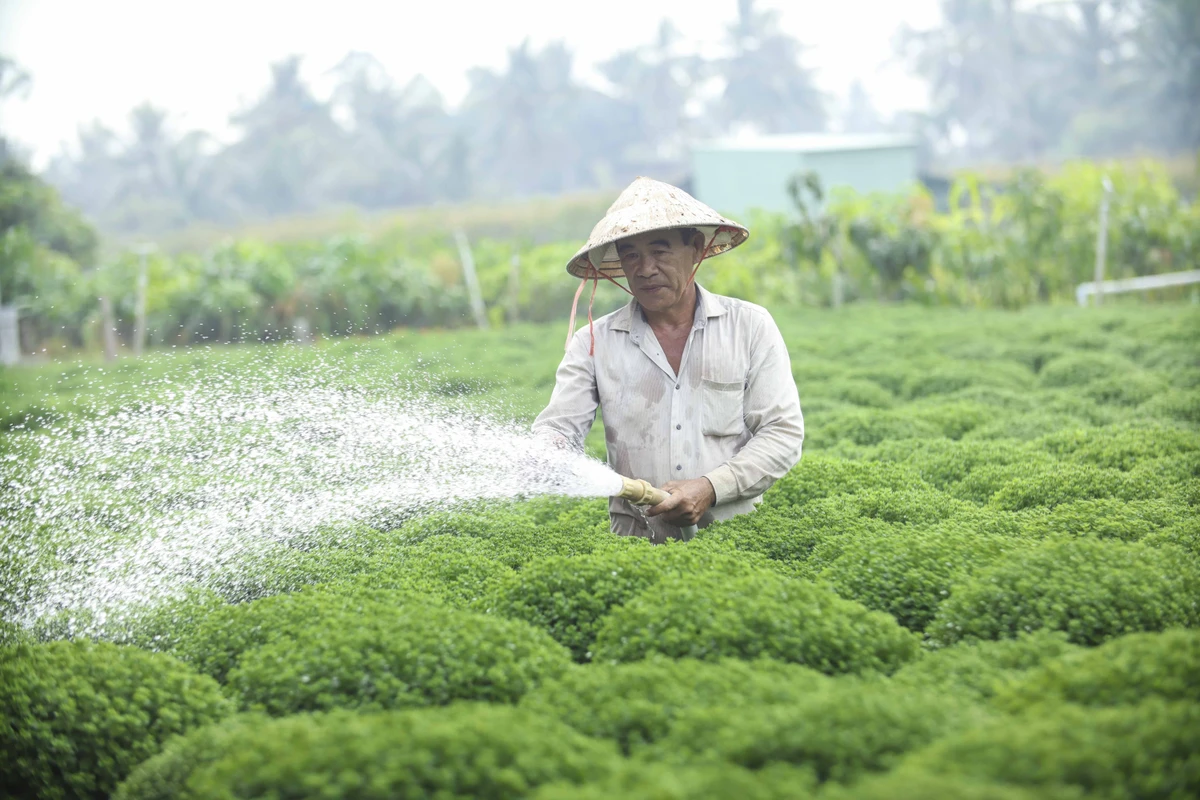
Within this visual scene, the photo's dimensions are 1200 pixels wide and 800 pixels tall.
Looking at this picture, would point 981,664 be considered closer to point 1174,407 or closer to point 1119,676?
point 1119,676

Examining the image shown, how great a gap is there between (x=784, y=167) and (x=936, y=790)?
102 feet

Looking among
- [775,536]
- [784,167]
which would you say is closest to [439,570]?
[775,536]

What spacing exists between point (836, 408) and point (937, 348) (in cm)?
384

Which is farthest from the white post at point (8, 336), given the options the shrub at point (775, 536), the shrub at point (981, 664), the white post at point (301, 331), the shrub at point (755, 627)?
the shrub at point (981, 664)

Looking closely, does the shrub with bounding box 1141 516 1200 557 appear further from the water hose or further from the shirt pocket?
the water hose

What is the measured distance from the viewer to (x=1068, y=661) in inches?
121

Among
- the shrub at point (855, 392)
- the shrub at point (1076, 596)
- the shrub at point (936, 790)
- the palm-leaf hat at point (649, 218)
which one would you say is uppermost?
the palm-leaf hat at point (649, 218)

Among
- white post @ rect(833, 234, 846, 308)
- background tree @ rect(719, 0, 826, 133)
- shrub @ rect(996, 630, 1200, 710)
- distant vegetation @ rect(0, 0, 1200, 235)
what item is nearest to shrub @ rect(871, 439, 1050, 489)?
shrub @ rect(996, 630, 1200, 710)

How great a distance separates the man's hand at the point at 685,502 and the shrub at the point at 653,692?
922 mm


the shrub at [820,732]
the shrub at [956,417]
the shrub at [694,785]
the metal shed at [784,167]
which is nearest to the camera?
the shrub at [694,785]

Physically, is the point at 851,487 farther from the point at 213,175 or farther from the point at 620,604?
the point at 213,175

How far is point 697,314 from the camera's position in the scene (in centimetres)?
446

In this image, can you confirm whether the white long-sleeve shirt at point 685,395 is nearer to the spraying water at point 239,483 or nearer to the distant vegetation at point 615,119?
the spraying water at point 239,483

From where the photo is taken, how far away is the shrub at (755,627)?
328 centimetres
